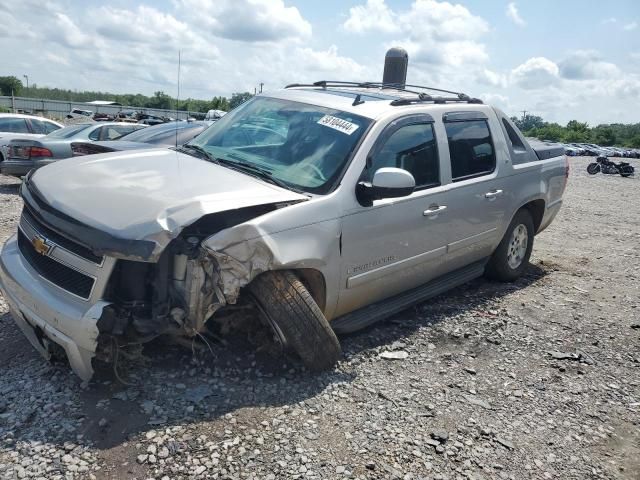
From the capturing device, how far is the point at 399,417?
3166 millimetres

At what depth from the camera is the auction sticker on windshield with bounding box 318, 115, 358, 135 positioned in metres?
3.85

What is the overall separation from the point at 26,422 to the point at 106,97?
93.2 metres

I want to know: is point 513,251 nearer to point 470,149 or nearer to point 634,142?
point 470,149

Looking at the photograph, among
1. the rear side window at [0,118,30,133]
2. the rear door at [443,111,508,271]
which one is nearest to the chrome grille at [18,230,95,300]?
the rear door at [443,111,508,271]

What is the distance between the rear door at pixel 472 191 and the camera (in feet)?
14.8

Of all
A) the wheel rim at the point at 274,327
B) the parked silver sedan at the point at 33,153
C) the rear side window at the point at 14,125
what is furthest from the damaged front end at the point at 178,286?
the rear side window at the point at 14,125

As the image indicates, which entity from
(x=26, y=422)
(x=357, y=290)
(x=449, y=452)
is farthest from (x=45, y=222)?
(x=449, y=452)

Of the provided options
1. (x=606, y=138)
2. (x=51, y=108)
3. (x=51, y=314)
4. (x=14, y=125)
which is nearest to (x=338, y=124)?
(x=51, y=314)

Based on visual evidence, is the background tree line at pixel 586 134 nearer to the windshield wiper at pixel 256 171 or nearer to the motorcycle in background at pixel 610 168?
the motorcycle in background at pixel 610 168

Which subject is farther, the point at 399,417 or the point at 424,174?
the point at 424,174

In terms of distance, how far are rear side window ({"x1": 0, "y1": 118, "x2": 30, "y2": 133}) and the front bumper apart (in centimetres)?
Answer: 1038

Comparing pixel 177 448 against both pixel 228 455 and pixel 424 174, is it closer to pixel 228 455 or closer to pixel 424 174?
pixel 228 455

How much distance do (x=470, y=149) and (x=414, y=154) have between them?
856mm

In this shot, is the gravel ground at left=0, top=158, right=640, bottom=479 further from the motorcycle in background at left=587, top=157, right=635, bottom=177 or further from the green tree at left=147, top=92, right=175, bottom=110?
the motorcycle in background at left=587, top=157, right=635, bottom=177
